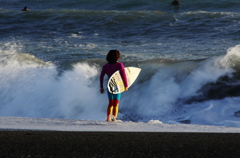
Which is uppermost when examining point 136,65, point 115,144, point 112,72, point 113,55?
point 113,55

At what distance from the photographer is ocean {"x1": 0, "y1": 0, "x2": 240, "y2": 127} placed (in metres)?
7.65

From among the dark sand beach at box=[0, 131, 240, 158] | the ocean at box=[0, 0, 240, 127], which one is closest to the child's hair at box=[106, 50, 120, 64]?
the dark sand beach at box=[0, 131, 240, 158]

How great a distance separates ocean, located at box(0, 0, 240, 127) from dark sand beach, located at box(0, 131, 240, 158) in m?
3.15

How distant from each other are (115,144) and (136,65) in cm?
647

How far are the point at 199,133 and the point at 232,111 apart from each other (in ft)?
10.6

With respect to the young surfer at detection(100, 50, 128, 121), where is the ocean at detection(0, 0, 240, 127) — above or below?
below

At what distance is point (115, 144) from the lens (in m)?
3.30

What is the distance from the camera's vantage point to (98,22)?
17703mm

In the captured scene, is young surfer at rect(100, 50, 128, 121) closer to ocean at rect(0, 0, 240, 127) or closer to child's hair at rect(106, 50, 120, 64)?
child's hair at rect(106, 50, 120, 64)

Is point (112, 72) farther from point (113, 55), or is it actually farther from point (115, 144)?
point (115, 144)

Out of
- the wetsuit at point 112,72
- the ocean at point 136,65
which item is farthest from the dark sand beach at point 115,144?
the ocean at point 136,65

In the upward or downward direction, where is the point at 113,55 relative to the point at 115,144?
upward

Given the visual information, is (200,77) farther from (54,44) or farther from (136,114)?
(54,44)

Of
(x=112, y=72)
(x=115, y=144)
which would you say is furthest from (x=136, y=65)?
(x=115, y=144)
